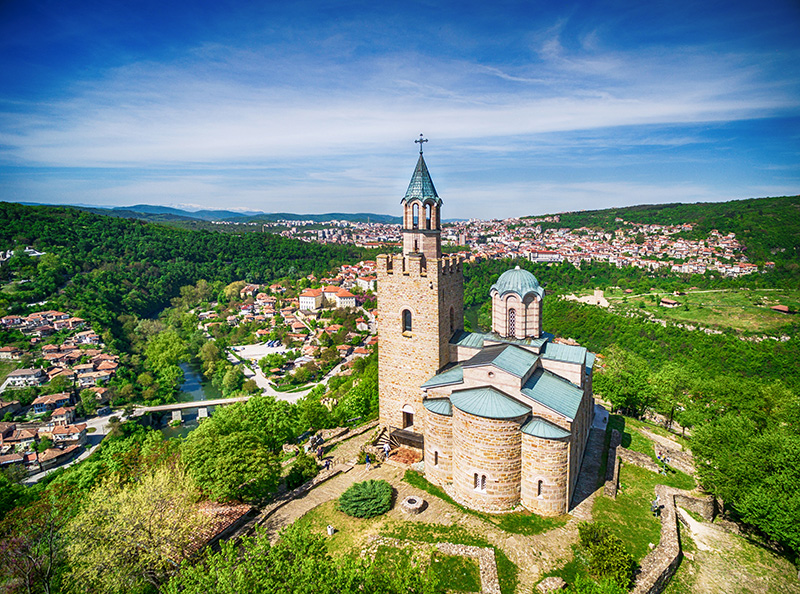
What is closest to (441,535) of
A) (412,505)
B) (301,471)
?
(412,505)

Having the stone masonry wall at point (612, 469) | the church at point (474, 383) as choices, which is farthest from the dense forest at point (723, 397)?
the church at point (474, 383)

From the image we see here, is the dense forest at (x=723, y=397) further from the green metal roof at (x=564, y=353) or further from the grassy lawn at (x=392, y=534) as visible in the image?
the grassy lawn at (x=392, y=534)

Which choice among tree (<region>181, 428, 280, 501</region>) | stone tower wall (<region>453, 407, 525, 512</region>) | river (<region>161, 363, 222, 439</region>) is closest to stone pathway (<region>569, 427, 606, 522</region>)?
stone tower wall (<region>453, 407, 525, 512</region>)

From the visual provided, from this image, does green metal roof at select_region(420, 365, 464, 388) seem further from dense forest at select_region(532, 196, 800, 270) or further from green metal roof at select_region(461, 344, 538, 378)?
dense forest at select_region(532, 196, 800, 270)

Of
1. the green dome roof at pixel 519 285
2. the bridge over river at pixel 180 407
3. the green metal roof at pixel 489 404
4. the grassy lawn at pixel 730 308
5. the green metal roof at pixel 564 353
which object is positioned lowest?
the bridge over river at pixel 180 407

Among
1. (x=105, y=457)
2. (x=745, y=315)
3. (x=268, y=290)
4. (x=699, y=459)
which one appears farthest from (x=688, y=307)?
(x=268, y=290)

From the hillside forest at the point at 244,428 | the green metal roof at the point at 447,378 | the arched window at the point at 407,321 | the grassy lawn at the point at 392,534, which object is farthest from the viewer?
the arched window at the point at 407,321

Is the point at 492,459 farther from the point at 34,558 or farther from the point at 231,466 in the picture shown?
the point at 34,558

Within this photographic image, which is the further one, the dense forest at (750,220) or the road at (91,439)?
the dense forest at (750,220)
